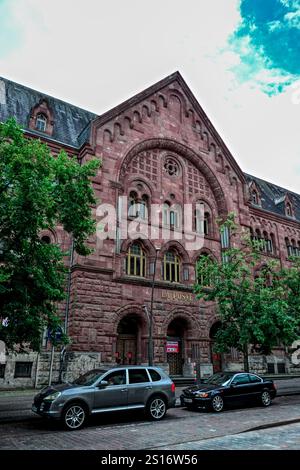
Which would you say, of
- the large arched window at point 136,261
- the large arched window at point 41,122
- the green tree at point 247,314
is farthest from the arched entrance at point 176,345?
the large arched window at point 41,122

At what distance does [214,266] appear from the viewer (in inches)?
782

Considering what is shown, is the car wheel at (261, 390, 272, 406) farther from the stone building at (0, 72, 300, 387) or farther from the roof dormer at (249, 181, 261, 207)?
the roof dormer at (249, 181, 261, 207)


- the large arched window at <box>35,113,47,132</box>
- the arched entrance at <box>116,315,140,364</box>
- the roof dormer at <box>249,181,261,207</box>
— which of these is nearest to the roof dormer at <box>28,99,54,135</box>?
the large arched window at <box>35,113,47,132</box>

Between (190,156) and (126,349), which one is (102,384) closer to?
(126,349)

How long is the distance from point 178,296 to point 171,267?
7.28ft

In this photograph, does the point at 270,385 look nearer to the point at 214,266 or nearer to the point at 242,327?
the point at 242,327

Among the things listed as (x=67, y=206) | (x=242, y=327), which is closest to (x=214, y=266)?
(x=242, y=327)

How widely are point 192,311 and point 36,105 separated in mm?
17899

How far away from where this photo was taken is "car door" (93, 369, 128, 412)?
1077 cm

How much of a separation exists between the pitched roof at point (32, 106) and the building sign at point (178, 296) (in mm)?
12182

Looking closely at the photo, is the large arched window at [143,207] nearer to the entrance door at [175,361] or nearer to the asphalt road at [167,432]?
the entrance door at [175,361]

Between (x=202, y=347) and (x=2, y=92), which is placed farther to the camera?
(x=2, y=92)

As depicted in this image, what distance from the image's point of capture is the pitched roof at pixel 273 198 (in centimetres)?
3738

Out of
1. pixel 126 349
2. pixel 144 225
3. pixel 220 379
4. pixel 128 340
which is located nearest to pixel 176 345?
pixel 128 340
